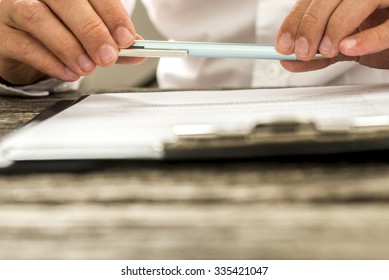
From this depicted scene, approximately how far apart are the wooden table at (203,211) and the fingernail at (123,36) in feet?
0.61

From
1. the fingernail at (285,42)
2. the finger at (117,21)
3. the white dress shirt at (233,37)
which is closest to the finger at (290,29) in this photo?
the fingernail at (285,42)

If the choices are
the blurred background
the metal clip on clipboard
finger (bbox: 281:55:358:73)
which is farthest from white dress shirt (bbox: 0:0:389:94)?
the blurred background

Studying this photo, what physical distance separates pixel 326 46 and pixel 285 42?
3 centimetres

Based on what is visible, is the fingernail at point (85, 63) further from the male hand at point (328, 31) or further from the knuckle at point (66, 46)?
the male hand at point (328, 31)

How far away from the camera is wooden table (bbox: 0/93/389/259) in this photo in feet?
0.50

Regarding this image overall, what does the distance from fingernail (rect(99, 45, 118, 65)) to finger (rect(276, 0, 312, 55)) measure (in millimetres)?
123

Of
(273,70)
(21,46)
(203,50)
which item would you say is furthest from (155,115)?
(273,70)

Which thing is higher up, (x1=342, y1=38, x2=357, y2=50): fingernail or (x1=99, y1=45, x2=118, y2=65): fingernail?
(x1=99, y1=45, x2=118, y2=65): fingernail

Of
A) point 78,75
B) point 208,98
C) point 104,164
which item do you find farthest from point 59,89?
point 104,164

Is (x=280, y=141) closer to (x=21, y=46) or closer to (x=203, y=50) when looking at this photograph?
(x=203, y=50)

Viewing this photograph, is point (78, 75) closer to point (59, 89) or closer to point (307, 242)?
point (59, 89)

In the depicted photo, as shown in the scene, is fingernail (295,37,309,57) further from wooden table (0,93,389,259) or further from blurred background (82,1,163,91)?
blurred background (82,1,163,91)

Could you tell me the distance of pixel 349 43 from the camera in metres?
0.37

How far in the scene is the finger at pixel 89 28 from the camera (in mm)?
376
